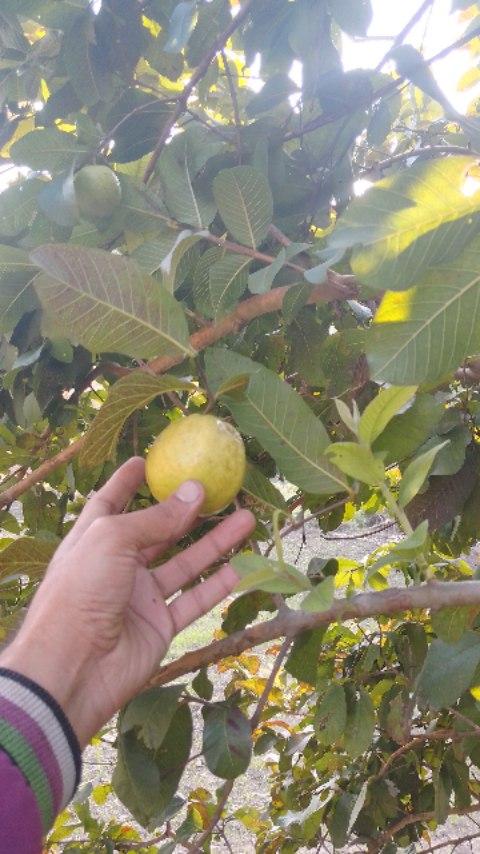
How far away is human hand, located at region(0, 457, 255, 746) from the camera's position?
3.20 feet

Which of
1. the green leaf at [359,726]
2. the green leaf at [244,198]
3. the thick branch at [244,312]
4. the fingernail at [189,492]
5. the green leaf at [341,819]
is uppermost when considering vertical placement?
the green leaf at [244,198]

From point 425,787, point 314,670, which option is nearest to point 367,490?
point 314,670

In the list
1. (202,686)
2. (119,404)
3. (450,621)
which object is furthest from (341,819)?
(119,404)

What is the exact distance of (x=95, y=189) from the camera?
1051mm

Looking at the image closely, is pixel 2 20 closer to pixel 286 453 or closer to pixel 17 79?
pixel 17 79

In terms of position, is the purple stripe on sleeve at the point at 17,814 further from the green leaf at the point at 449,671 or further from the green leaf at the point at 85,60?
the green leaf at the point at 85,60

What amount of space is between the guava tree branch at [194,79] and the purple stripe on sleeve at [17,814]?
0.92 metres

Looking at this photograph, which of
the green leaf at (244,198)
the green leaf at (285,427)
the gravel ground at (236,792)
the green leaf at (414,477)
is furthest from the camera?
the gravel ground at (236,792)

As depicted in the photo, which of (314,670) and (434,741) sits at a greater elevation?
(314,670)

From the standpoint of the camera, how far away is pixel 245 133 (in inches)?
48.9

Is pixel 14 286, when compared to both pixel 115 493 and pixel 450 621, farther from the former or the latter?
pixel 450 621

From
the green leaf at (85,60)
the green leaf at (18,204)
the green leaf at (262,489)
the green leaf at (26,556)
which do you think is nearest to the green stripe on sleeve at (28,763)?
the green leaf at (26,556)

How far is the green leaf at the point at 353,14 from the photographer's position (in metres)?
1.12

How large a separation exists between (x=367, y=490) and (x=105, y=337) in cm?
79
